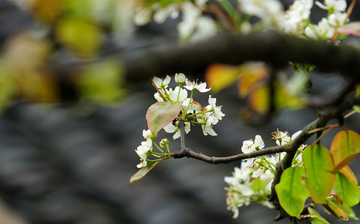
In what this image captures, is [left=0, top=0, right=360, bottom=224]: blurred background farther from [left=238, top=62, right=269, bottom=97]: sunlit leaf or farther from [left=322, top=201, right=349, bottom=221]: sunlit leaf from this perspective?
[left=322, top=201, right=349, bottom=221]: sunlit leaf

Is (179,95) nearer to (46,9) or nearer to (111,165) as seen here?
(46,9)

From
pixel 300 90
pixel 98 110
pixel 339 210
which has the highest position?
pixel 98 110

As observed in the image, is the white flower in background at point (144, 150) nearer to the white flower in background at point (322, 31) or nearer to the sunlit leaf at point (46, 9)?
the sunlit leaf at point (46, 9)

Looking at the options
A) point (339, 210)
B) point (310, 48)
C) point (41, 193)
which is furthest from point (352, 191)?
point (41, 193)

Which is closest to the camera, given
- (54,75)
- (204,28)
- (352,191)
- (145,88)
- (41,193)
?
(54,75)

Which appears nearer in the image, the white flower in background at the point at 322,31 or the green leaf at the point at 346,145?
the green leaf at the point at 346,145

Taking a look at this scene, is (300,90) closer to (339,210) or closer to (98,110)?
(339,210)

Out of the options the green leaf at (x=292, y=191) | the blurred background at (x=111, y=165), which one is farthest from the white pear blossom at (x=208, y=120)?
the blurred background at (x=111, y=165)
